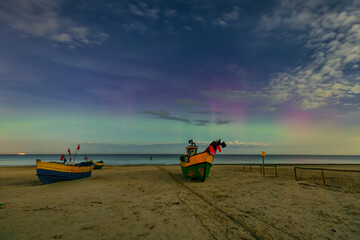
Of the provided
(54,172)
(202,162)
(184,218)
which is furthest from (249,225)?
(54,172)

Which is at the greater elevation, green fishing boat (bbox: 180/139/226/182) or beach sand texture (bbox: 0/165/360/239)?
green fishing boat (bbox: 180/139/226/182)

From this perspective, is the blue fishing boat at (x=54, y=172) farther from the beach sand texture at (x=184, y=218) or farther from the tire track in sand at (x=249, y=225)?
the tire track in sand at (x=249, y=225)

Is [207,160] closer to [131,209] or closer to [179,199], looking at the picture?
A: [179,199]

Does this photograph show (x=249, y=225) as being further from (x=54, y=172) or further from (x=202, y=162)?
(x=54, y=172)

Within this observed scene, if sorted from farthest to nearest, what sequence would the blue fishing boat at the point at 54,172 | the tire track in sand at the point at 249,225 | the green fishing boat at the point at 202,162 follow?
the green fishing boat at the point at 202,162 → the blue fishing boat at the point at 54,172 → the tire track in sand at the point at 249,225

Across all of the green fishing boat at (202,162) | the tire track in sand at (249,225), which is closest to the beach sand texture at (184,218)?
the tire track in sand at (249,225)

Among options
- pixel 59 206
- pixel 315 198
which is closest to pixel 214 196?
pixel 315 198

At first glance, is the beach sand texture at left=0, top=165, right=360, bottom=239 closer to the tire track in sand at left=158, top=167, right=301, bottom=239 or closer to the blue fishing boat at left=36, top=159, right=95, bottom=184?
the tire track in sand at left=158, top=167, right=301, bottom=239

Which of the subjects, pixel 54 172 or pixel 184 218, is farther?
pixel 54 172

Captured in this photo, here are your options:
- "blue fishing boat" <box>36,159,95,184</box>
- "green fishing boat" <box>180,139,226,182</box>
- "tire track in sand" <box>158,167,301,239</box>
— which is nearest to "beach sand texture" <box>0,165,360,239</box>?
"tire track in sand" <box>158,167,301,239</box>

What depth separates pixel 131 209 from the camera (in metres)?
7.68

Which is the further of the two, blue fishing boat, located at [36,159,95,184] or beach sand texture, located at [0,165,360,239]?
blue fishing boat, located at [36,159,95,184]

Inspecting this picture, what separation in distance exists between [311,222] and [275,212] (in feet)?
4.20

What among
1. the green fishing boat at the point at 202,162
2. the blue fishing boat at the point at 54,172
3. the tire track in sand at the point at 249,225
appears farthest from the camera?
the green fishing boat at the point at 202,162
